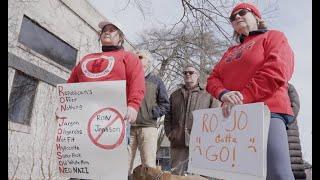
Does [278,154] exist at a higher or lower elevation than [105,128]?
lower

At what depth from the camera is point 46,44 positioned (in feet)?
30.2

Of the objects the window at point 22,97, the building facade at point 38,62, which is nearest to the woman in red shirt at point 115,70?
the building facade at point 38,62

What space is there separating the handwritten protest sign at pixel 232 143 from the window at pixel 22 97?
5977mm

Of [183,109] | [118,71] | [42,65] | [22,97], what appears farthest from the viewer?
[42,65]

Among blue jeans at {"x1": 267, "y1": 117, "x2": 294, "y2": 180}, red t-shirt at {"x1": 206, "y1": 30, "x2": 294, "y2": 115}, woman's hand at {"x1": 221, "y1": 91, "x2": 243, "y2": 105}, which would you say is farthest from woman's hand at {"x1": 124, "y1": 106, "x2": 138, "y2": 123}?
blue jeans at {"x1": 267, "y1": 117, "x2": 294, "y2": 180}

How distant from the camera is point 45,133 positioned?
7438 mm

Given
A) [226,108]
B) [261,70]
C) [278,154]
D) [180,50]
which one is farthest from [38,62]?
[278,154]

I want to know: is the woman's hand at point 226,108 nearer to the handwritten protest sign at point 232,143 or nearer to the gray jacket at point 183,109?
the handwritten protest sign at point 232,143

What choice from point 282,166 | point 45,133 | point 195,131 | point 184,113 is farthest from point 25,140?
point 282,166

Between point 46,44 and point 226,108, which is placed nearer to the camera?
point 226,108

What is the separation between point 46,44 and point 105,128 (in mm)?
6899

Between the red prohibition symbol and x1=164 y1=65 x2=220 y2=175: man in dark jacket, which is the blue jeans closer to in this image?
the red prohibition symbol

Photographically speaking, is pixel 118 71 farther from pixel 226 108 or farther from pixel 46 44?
pixel 46 44

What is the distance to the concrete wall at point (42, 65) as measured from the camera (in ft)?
22.5
